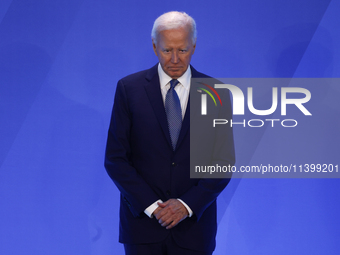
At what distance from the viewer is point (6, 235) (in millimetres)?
2750

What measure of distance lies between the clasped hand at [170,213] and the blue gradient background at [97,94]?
3.88ft

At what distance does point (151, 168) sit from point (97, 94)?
3.77 ft

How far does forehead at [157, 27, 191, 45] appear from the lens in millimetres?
1656

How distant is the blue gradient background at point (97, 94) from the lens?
2684 millimetres

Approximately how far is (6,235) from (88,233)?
0.56 meters

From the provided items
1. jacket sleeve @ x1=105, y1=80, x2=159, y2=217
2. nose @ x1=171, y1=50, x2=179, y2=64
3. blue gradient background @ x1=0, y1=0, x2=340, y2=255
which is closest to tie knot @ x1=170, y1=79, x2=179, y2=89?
nose @ x1=171, y1=50, x2=179, y2=64

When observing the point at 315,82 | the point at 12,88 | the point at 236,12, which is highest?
the point at 236,12

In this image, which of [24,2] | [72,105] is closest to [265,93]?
[72,105]

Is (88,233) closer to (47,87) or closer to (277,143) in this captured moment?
(47,87)

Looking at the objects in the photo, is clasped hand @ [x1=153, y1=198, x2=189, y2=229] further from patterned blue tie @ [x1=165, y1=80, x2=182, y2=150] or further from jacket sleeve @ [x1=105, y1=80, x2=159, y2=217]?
patterned blue tie @ [x1=165, y1=80, x2=182, y2=150]

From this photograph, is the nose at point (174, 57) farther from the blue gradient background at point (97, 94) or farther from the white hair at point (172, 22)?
the blue gradient background at point (97, 94)

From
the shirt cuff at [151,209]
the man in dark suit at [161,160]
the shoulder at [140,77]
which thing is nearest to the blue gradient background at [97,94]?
the shoulder at [140,77]

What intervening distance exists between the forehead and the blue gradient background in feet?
3.46

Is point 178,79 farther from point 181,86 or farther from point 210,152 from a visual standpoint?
point 210,152
